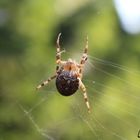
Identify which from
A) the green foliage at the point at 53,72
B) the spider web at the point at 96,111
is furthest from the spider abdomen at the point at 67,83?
the spider web at the point at 96,111

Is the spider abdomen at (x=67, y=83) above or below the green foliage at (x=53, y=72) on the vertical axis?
below

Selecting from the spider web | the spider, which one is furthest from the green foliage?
the spider

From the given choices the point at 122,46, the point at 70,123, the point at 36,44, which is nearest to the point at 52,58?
the point at 36,44

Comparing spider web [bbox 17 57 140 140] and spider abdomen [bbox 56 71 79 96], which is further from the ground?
spider web [bbox 17 57 140 140]

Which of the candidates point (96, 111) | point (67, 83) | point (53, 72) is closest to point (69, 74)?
point (67, 83)

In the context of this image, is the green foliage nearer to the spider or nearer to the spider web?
the spider web

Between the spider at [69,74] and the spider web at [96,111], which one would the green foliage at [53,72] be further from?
the spider at [69,74]

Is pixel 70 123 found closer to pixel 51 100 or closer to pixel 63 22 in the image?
pixel 51 100
